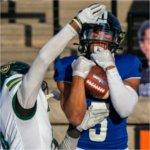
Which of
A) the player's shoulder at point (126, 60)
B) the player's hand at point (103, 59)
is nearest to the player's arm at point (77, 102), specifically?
the player's hand at point (103, 59)

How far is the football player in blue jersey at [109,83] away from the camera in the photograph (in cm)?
337

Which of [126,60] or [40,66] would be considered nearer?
[40,66]

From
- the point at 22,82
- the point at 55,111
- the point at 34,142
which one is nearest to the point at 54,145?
the point at 34,142

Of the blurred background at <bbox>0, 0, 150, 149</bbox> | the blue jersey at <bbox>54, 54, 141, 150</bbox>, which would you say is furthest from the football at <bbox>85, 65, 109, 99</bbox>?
the blurred background at <bbox>0, 0, 150, 149</bbox>

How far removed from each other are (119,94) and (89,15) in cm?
40

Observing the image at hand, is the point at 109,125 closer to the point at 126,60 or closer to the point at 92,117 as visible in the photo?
the point at 92,117

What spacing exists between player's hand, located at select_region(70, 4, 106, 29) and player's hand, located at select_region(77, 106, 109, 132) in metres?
A: 0.45

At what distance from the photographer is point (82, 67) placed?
3.40 m

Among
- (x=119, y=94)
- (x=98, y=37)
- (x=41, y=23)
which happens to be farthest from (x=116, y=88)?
(x=41, y=23)

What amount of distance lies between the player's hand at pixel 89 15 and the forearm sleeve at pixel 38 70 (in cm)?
11

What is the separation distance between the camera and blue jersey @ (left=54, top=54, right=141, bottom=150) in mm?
3555

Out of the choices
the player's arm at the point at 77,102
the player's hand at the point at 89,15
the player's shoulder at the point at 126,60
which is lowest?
the player's arm at the point at 77,102

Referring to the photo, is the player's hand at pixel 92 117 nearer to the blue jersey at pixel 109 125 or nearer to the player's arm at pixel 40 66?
the blue jersey at pixel 109 125

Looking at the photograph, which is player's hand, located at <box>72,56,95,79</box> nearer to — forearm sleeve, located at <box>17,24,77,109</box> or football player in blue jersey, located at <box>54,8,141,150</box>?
football player in blue jersey, located at <box>54,8,141,150</box>
